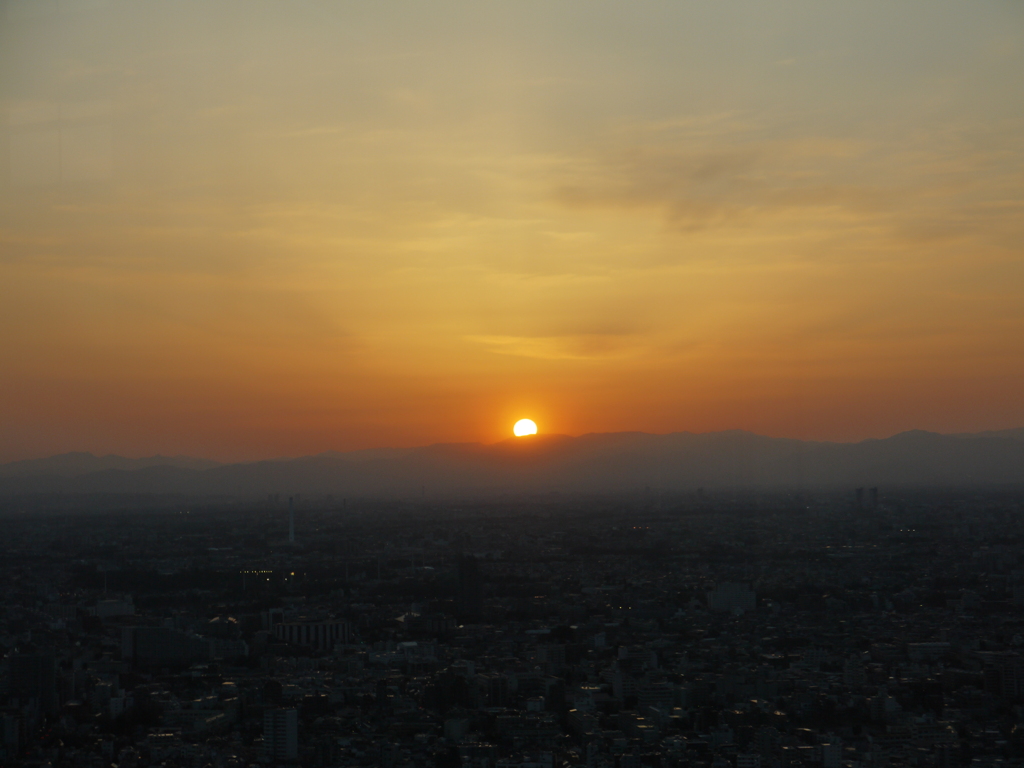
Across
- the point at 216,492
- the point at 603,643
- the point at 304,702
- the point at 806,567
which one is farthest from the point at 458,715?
the point at 216,492

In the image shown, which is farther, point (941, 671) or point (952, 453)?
point (952, 453)

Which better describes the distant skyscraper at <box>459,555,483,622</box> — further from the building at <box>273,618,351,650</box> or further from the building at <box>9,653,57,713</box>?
the building at <box>9,653,57,713</box>

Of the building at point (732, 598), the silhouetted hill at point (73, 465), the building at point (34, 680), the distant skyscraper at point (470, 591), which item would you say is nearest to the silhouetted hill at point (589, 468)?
the silhouetted hill at point (73, 465)

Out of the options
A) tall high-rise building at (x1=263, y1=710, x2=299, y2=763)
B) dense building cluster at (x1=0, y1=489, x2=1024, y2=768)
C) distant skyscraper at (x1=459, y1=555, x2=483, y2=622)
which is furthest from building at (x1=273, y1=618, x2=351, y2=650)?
tall high-rise building at (x1=263, y1=710, x2=299, y2=763)

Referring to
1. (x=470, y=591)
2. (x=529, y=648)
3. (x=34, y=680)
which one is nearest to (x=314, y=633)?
(x=529, y=648)

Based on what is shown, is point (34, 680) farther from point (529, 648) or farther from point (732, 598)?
point (732, 598)

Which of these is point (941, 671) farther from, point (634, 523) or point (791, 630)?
point (634, 523)
